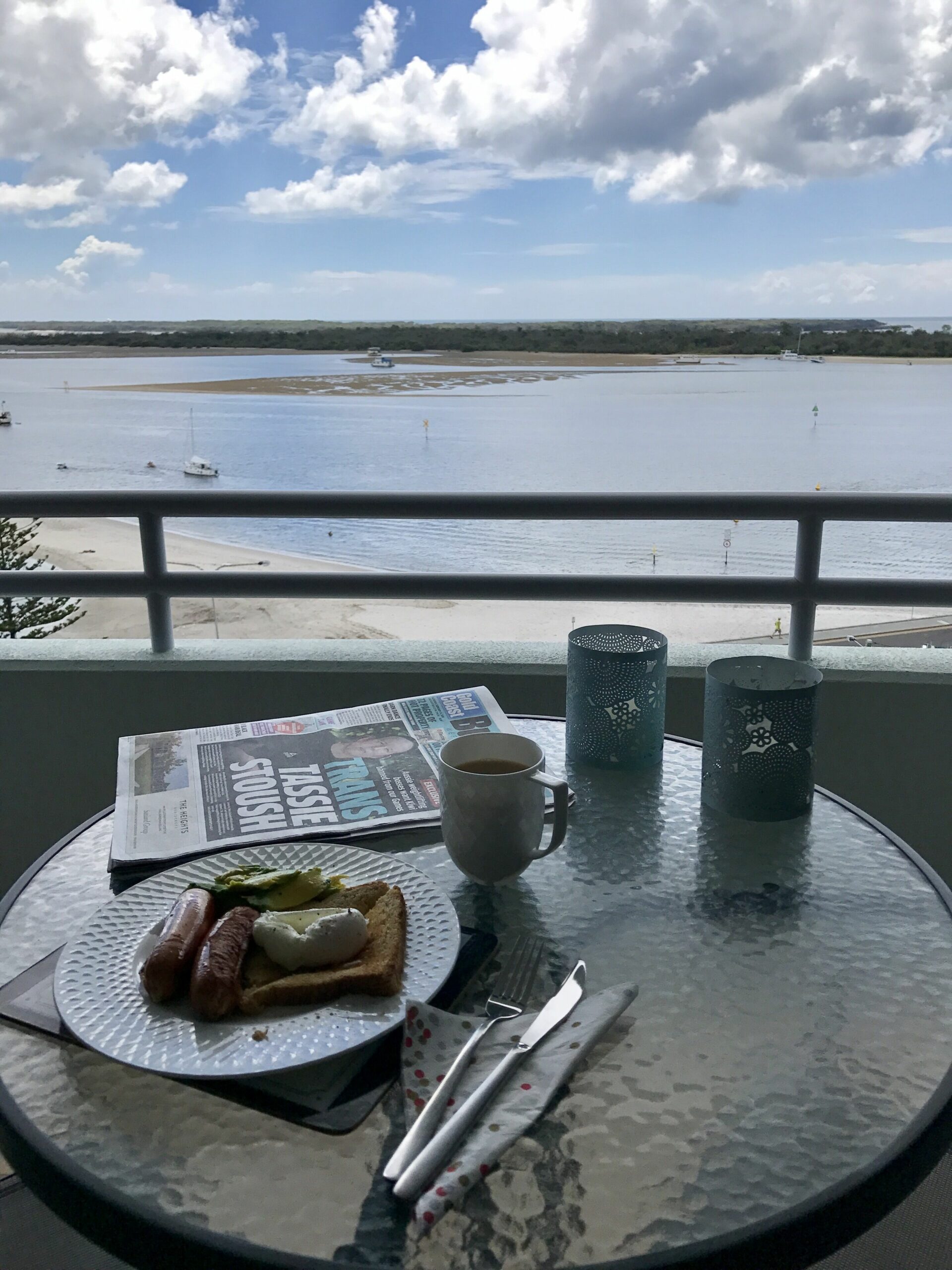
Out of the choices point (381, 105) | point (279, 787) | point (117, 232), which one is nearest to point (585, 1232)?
point (279, 787)

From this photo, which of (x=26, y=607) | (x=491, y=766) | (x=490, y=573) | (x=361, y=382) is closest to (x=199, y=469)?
(x=26, y=607)

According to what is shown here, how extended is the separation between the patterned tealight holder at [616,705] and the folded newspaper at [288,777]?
3.9 inches

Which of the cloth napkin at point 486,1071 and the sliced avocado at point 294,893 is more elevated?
the sliced avocado at point 294,893

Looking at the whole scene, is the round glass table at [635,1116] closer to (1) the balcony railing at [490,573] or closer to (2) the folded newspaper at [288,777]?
Answer: (2) the folded newspaper at [288,777]

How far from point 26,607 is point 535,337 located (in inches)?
191

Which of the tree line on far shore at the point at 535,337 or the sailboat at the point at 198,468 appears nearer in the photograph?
the tree line on far shore at the point at 535,337

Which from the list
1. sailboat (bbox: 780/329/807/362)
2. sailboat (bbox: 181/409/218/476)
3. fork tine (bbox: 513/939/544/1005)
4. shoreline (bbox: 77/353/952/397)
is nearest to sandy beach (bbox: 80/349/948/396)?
shoreline (bbox: 77/353/952/397)

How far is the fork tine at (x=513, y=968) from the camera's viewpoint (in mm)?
597

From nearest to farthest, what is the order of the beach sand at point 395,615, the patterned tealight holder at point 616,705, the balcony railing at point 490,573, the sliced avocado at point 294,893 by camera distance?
the sliced avocado at point 294,893
the patterned tealight holder at point 616,705
the balcony railing at point 490,573
the beach sand at point 395,615

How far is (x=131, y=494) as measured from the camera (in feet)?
4.96

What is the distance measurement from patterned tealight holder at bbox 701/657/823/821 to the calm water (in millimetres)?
8594

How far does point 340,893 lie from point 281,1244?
0.28 m

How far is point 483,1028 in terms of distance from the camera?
0.54 m

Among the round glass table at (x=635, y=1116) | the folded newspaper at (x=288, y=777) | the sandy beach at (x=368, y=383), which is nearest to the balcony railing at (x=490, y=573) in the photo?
the folded newspaper at (x=288, y=777)
